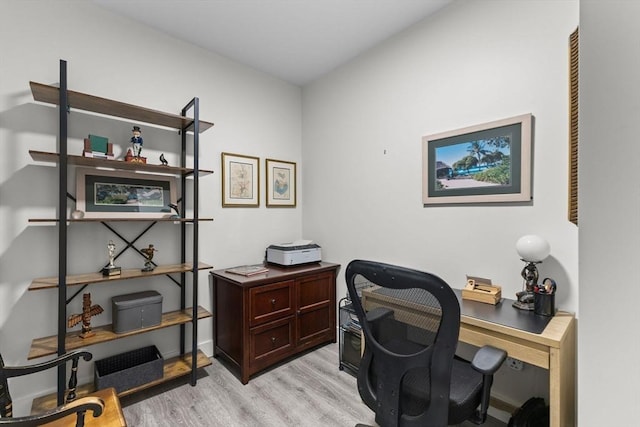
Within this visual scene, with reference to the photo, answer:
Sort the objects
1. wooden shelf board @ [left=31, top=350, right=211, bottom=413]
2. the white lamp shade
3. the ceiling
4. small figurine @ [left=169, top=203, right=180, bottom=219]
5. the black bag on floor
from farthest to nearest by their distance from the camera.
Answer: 1. small figurine @ [left=169, top=203, right=180, bottom=219]
2. the ceiling
3. wooden shelf board @ [left=31, top=350, right=211, bottom=413]
4. the white lamp shade
5. the black bag on floor

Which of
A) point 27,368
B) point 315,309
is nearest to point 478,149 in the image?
point 315,309


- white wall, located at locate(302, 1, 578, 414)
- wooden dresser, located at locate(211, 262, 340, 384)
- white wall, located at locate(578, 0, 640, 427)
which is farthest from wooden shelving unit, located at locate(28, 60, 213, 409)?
white wall, located at locate(578, 0, 640, 427)

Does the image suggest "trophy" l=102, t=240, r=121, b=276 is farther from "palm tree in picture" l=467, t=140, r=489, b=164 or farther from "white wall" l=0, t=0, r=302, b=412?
"palm tree in picture" l=467, t=140, r=489, b=164

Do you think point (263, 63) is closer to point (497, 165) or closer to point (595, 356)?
point (497, 165)

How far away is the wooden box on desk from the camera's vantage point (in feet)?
5.73

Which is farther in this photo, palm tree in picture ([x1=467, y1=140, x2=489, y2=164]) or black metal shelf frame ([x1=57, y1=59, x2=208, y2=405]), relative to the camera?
palm tree in picture ([x1=467, y1=140, x2=489, y2=164])

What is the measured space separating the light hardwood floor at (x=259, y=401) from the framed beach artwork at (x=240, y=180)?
1.55 meters

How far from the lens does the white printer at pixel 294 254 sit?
2.75 meters

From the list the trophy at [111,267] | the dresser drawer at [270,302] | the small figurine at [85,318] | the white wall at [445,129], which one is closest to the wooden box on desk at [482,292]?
the white wall at [445,129]

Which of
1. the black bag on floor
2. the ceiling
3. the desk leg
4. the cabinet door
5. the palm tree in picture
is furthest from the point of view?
the cabinet door

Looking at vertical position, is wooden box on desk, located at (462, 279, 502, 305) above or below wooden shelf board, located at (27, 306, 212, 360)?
above

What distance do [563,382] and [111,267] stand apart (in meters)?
2.76

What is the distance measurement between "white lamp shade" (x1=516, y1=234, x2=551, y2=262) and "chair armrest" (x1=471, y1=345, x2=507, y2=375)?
0.64 m

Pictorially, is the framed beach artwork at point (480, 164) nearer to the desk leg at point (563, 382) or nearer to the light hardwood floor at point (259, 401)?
the desk leg at point (563, 382)
